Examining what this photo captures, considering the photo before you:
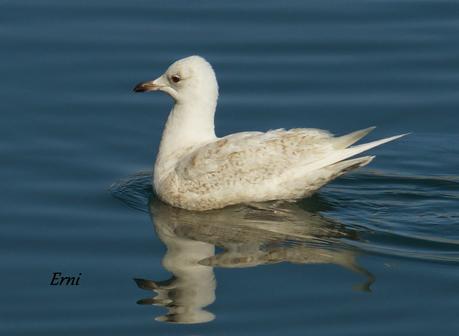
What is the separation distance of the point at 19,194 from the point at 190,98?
171cm

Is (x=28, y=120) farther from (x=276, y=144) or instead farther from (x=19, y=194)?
(x=276, y=144)

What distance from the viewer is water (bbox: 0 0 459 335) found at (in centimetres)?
1003

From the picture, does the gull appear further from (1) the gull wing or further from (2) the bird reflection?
(2) the bird reflection

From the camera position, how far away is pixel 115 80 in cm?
1478

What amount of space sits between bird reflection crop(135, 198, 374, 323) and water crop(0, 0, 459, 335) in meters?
0.02

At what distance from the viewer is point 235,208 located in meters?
12.1

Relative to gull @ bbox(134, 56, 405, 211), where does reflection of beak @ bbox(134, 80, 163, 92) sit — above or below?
above

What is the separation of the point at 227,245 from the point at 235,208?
32.9 inches

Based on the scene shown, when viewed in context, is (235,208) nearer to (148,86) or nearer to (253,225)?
(253,225)

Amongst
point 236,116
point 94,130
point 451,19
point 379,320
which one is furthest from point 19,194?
point 451,19

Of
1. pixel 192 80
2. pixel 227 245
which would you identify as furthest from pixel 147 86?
pixel 227 245

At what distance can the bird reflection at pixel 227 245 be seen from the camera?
1033 cm

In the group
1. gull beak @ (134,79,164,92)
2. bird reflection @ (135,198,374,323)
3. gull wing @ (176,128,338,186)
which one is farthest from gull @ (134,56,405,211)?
gull beak @ (134,79,164,92)

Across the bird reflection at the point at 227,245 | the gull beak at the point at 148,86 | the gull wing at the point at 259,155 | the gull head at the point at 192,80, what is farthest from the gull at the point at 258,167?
the gull beak at the point at 148,86
